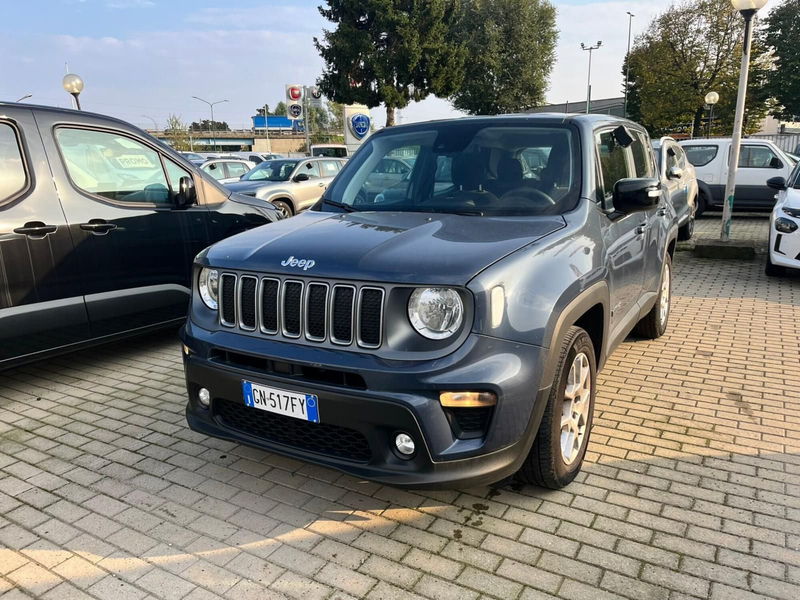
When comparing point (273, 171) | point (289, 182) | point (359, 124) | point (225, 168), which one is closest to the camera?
point (289, 182)

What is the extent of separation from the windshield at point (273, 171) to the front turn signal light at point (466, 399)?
11400 millimetres

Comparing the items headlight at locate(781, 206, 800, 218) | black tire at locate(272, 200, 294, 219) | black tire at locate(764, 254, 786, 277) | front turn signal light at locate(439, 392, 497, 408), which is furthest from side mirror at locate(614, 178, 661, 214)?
black tire at locate(272, 200, 294, 219)

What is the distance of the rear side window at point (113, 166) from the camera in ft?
14.6

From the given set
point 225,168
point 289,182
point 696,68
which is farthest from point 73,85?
point 696,68

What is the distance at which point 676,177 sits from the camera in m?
6.59

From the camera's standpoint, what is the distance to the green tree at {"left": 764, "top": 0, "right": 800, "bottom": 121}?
126 ft

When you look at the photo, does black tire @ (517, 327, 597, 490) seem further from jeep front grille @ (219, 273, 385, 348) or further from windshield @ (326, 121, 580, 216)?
jeep front grille @ (219, 273, 385, 348)

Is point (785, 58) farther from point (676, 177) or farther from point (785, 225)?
point (676, 177)

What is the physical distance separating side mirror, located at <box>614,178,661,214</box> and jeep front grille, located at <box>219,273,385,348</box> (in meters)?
1.72

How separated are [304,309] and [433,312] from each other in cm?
58

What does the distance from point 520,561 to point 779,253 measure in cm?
678

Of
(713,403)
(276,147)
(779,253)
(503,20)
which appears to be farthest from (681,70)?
(276,147)

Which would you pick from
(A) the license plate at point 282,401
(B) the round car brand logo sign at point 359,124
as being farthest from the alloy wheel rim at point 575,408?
(B) the round car brand logo sign at point 359,124

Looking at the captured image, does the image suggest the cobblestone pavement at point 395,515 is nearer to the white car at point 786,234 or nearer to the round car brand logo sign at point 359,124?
the white car at point 786,234
